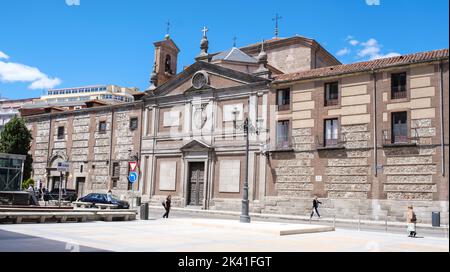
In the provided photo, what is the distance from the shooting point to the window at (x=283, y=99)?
30.7 meters

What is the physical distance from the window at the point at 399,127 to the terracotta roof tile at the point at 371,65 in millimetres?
2852

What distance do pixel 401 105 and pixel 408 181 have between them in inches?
165

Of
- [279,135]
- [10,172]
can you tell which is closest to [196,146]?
[279,135]

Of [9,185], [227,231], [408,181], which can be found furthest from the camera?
[9,185]

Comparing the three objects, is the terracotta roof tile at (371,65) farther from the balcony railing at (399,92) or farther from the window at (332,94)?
the balcony railing at (399,92)

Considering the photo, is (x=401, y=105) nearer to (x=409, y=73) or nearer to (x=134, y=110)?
(x=409, y=73)

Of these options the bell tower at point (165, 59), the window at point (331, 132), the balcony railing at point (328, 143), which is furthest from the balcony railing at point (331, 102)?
the bell tower at point (165, 59)

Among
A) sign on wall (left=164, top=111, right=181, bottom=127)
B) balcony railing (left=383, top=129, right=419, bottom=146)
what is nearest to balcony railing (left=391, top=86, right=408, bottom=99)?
balcony railing (left=383, top=129, right=419, bottom=146)

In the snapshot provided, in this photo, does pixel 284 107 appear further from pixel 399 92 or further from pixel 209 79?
pixel 399 92

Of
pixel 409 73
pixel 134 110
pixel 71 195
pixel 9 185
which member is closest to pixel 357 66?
pixel 409 73

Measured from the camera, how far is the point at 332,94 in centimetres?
2905

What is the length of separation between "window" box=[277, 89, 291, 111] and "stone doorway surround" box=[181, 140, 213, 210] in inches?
233

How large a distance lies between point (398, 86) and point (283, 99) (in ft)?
24.2
